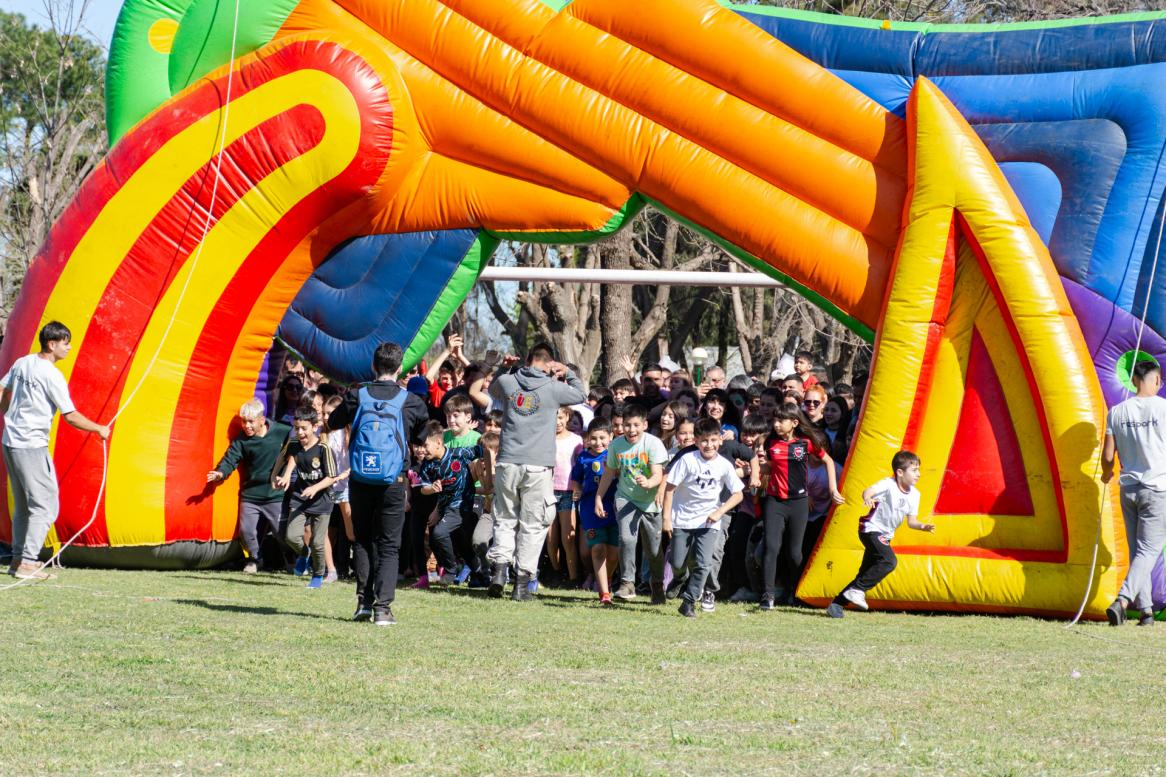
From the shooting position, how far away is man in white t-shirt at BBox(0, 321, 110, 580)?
859 cm

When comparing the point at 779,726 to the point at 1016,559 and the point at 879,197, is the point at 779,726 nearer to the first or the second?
the point at 1016,559

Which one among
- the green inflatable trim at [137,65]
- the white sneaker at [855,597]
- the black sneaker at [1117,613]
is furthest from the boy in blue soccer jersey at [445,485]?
the black sneaker at [1117,613]

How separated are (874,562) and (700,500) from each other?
3.60ft

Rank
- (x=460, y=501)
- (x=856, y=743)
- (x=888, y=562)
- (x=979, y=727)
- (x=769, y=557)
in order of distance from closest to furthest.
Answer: (x=856, y=743)
(x=979, y=727)
(x=888, y=562)
(x=769, y=557)
(x=460, y=501)

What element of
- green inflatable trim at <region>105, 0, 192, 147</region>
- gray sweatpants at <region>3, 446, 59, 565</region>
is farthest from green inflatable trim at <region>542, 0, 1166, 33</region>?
gray sweatpants at <region>3, 446, 59, 565</region>

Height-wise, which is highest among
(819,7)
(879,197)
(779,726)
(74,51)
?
(819,7)

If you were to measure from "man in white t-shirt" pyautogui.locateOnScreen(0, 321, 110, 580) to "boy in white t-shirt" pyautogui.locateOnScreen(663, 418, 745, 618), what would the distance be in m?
3.45

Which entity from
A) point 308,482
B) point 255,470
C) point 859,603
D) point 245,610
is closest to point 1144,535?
point 859,603

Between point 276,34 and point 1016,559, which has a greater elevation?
point 276,34

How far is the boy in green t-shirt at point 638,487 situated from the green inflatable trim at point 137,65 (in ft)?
14.0

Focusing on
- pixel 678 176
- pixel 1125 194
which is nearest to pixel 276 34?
pixel 678 176

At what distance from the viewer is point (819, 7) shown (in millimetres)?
21203

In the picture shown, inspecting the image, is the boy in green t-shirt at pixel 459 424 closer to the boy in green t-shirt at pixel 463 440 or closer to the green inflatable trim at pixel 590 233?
the boy in green t-shirt at pixel 463 440

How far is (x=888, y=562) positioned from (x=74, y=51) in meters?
18.2
